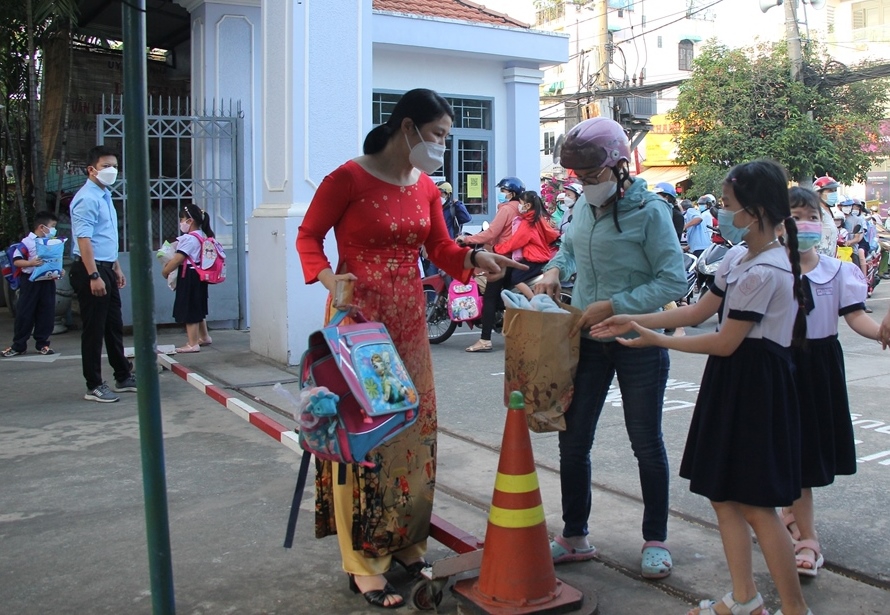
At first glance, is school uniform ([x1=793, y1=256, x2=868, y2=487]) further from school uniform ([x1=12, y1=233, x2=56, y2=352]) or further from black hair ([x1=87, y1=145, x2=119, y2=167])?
school uniform ([x1=12, y1=233, x2=56, y2=352])

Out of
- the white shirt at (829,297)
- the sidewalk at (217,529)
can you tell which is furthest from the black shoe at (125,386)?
the white shirt at (829,297)

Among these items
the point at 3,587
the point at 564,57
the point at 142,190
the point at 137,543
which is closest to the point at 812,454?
the point at 142,190

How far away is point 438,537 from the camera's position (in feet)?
12.0

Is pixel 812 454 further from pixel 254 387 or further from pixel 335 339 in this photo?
pixel 254 387

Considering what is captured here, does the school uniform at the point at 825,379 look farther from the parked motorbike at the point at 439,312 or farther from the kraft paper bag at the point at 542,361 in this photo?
the parked motorbike at the point at 439,312

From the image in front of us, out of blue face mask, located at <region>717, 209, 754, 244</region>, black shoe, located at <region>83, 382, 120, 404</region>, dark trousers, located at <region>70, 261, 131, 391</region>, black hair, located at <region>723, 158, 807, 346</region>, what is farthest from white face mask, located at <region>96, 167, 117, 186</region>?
black hair, located at <region>723, 158, 807, 346</region>

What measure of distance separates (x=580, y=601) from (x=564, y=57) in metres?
13.2

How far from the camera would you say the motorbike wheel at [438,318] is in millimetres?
9984

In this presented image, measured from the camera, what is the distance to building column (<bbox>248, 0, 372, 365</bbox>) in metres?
8.02

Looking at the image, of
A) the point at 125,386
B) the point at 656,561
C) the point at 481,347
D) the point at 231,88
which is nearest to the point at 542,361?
the point at 656,561

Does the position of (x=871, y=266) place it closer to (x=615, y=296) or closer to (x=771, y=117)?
(x=771, y=117)

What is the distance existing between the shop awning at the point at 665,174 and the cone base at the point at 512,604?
29.5 m

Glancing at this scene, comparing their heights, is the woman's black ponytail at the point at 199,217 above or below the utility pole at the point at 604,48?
below

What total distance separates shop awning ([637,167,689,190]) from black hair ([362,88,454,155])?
2923cm
